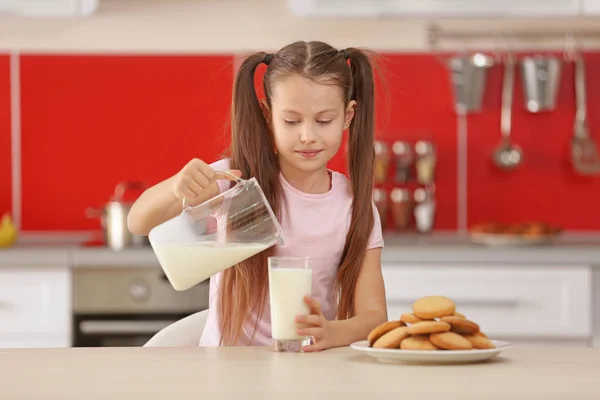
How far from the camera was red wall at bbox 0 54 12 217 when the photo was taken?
3.54 meters

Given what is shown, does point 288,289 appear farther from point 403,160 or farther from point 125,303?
point 403,160

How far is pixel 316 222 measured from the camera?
1.86 metres

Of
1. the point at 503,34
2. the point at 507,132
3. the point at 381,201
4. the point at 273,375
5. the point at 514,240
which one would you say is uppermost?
the point at 503,34

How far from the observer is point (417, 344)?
1.33 metres

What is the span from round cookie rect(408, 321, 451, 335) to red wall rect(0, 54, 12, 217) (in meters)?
2.52

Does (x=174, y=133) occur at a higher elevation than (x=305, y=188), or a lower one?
higher

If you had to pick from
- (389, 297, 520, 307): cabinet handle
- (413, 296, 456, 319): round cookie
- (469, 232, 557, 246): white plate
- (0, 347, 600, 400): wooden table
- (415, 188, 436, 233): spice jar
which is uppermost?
(415, 188, 436, 233): spice jar

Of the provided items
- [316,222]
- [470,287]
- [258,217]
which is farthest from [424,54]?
[258,217]

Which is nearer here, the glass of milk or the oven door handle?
the glass of milk

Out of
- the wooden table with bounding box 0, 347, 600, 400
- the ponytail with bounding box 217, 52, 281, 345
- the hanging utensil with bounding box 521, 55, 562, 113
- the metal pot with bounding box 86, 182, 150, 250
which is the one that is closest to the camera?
the wooden table with bounding box 0, 347, 600, 400

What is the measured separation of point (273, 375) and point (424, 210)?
229 cm

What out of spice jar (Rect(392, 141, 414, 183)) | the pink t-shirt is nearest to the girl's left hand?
the pink t-shirt

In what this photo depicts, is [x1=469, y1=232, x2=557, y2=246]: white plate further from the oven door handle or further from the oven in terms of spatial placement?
the oven door handle

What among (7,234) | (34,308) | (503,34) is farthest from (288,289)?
(503,34)
